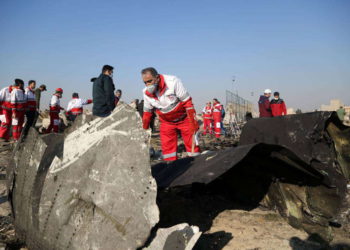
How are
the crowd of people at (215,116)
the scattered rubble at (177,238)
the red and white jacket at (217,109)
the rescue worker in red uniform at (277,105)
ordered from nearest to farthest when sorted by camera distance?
1. the scattered rubble at (177,238)
2. the rescue worker in red uniform at (277,105)
3. the crowd of people at (215,116)
4. the red and white jacket at (217,109)

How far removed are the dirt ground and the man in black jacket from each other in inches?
110

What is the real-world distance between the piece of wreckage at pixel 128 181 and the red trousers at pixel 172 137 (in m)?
1.10

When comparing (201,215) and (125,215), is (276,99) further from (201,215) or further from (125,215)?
(125,215)

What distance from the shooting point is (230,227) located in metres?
2.48

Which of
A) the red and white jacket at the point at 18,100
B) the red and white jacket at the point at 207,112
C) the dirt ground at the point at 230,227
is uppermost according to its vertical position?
the red and white jacket at the point at 18,100

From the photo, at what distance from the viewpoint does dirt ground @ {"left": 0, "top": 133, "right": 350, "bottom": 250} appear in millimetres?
2146

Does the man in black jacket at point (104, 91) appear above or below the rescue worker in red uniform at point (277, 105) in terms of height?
above

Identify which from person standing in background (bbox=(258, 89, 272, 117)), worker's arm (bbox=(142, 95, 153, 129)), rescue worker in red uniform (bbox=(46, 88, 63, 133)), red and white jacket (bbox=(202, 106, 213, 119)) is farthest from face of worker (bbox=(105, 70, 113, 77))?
red and white jacket (bbox=(202, 106, 213, 119))

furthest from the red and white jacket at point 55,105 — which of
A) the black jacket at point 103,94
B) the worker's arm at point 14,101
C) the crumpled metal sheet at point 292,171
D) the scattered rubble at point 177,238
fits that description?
the scattered rubble at point 177,238

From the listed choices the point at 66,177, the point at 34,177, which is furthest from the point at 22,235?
the point at 66,177

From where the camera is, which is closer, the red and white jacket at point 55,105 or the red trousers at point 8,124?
the red trousers at point 8,124

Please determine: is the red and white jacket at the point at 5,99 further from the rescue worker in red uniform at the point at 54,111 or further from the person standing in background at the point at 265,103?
the person standing in background at the point at 265,103

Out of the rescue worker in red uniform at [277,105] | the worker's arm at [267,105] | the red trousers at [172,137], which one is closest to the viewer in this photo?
the red trousers at [172,137]

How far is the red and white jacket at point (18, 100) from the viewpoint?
7355mm
